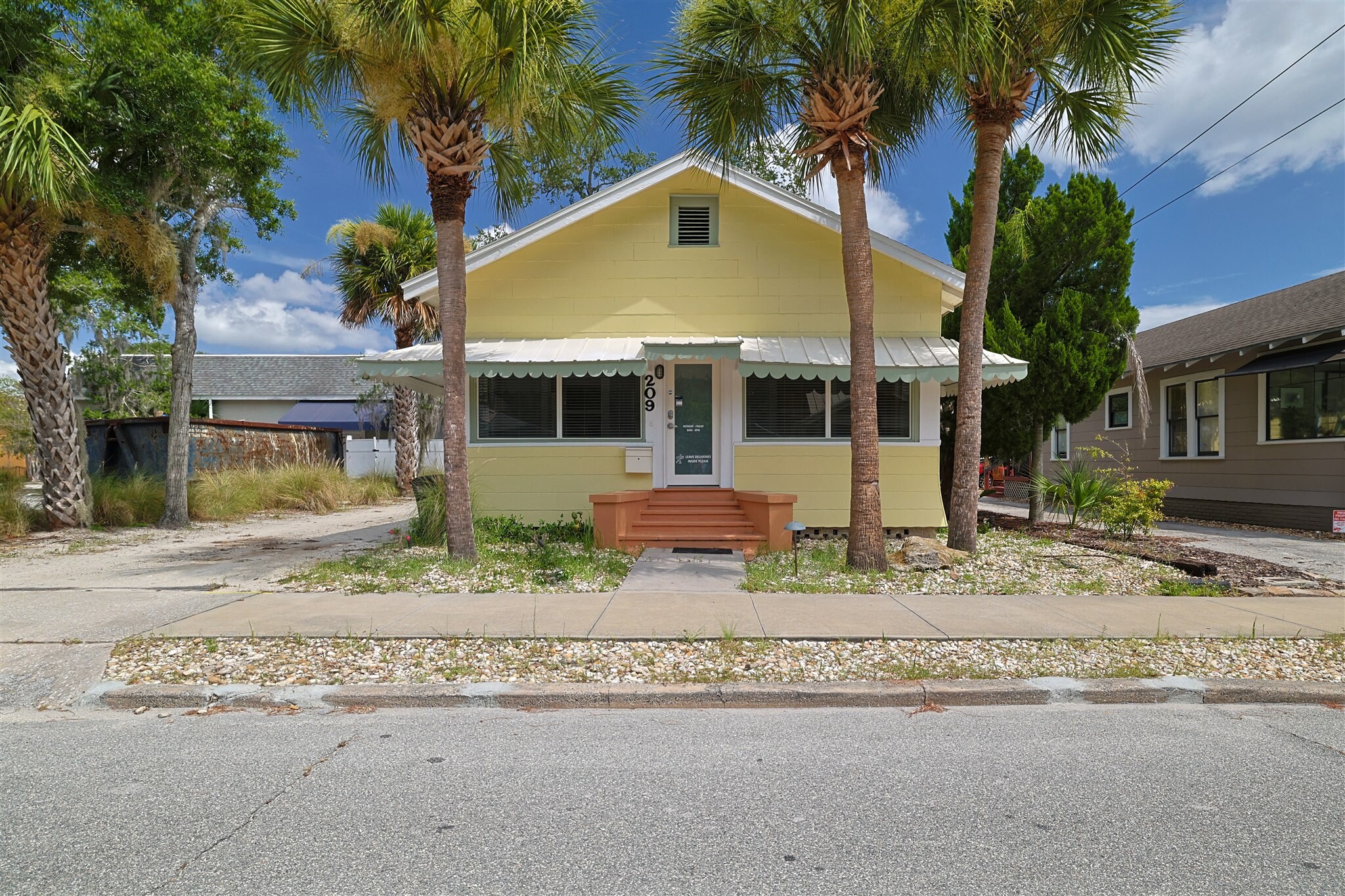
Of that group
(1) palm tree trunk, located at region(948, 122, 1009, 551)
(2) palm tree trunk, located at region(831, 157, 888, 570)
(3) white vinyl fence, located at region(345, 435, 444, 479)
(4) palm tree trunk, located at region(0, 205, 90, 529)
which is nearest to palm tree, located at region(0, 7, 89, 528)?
(4) palm tree trunk, located at region(0, 205, 90, 529)

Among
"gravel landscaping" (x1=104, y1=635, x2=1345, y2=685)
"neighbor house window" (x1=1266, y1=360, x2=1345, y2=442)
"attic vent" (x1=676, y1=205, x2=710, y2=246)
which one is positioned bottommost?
"gravel landscaping" (x1=104, y1=635, x2=1345, y2=685)

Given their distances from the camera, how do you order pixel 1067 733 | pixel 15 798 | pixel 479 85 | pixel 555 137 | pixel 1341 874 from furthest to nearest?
pixel 555 137 → pixel 479 85 → pixel 1067 733 → pixel 15 798 → pixel 1341 874

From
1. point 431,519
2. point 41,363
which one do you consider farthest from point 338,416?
point 431,519

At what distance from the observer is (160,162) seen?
11.7 meters

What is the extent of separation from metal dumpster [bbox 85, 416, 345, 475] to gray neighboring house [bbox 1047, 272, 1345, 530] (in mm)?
19949

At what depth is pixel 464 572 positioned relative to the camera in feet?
27.3

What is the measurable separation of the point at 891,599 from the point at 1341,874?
4.40 meters

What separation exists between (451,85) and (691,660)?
6861 millimetres

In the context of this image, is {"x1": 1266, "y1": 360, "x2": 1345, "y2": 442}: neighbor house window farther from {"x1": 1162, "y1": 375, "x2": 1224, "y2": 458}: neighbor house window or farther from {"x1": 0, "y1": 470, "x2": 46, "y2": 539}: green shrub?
{"x1": 0, "y1": 470, "x2": 46, "y2": 539}: green shrub

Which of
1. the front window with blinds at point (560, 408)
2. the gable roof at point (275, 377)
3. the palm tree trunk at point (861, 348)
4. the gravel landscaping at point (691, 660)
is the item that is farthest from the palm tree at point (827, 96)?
the gable roof at point (275, 377)

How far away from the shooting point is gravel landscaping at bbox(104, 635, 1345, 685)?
510cm

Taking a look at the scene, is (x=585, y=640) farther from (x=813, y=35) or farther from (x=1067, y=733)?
(x=813, y=35)

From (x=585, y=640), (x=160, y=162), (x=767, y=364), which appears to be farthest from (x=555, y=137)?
(x=160, y=162)

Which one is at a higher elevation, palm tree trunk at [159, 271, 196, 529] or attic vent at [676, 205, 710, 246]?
attic vent at [676, 205, 710, 246]
